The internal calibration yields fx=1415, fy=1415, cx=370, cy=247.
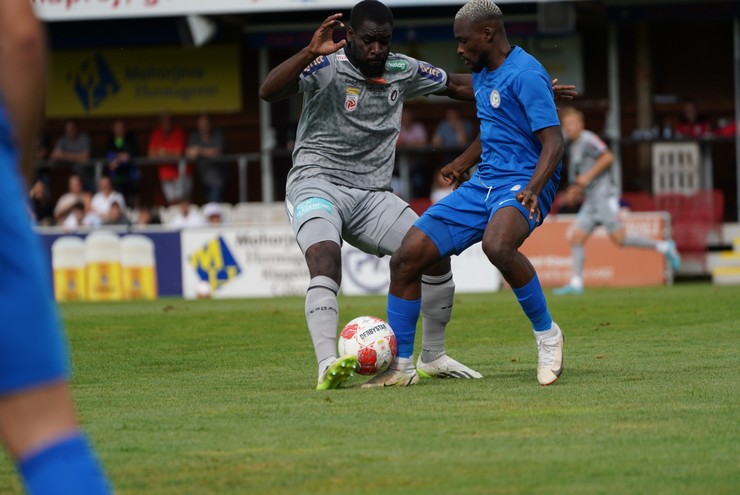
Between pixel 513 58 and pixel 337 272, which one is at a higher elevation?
pixel 513 58

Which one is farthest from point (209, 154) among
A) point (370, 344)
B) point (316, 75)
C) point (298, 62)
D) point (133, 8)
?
point (370, 344)

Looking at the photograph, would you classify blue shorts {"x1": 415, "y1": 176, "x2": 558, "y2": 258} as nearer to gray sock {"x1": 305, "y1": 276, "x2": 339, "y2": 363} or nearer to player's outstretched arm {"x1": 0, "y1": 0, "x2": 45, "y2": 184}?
gray sock {"x1": 305, "y1": 276, "x2": 339, "y2": 363}

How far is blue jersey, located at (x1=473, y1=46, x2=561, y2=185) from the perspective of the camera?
8.20m

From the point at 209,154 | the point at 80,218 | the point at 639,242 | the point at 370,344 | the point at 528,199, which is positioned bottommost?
the point at 639,242

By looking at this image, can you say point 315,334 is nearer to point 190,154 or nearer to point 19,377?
point 19,377

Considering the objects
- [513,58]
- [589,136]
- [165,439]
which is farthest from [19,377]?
[589,136]

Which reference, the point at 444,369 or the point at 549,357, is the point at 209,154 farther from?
the point at 549,357

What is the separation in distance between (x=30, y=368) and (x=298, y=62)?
5.09 m

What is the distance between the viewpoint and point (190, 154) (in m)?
25.1

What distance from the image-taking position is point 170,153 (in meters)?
25.4

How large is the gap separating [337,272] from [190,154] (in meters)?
17.1

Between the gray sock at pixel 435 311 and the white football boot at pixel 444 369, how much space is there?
0.12ft

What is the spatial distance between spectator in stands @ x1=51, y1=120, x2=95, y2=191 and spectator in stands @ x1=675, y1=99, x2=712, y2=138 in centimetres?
1047

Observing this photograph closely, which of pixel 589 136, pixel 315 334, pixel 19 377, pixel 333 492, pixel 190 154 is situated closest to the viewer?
pixel 19 377
